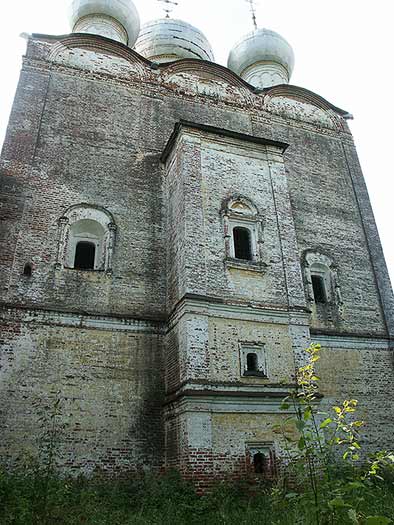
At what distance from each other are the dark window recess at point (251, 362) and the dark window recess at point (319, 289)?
326 centimetres

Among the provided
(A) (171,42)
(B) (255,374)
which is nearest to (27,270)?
(B) (255,374)

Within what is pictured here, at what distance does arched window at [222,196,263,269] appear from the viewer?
1018 centimetres

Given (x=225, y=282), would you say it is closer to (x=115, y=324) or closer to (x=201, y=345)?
(x=201, y=345)

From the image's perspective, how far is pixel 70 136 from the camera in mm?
11312

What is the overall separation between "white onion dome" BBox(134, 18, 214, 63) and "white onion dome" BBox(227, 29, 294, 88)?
1.39 metres

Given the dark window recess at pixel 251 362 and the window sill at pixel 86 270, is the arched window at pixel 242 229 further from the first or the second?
the window sill at pixel 86 270

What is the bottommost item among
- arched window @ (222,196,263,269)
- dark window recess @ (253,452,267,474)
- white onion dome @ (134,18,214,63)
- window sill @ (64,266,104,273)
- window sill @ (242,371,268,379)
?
dark window recess @ (253,452,267,474)

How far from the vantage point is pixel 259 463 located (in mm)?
8195

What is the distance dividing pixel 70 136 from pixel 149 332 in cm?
510

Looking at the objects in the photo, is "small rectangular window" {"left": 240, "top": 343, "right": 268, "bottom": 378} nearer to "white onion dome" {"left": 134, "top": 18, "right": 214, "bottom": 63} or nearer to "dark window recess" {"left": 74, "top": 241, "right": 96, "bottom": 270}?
"dark window recess" {"left": 74, "top": 241, "right": 96, "bottom": 270}

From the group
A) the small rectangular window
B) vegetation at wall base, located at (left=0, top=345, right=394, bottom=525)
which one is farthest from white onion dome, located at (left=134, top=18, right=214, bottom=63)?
vegetation at wall base, located at (left=0, top=345, right=394, bottom=525)

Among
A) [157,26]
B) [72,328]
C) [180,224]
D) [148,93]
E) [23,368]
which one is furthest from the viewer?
[157,26]

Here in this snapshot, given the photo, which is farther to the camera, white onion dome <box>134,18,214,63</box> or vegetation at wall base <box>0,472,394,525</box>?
white onion dome <box>134,18,214,63</box>

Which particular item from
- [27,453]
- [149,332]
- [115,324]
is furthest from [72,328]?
[27,453]
